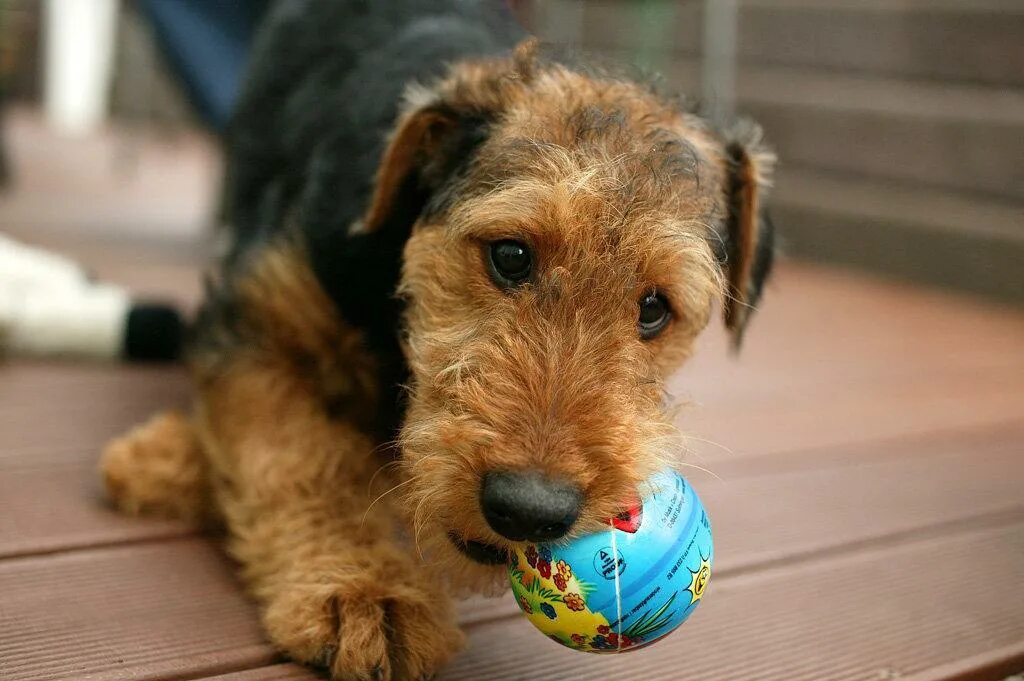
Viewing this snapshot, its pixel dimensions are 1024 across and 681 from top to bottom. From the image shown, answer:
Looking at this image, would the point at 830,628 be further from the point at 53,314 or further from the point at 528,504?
the point at 53,314

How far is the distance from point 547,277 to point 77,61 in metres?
14.0

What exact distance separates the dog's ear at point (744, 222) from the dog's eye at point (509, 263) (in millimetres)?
575

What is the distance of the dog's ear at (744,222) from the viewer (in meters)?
2.24

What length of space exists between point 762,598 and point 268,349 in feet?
3.83

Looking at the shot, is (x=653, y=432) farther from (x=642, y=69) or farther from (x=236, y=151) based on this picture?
(x=236, y=151)

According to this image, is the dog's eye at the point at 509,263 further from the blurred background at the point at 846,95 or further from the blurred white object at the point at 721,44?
the blurred white object at the point at 721,44

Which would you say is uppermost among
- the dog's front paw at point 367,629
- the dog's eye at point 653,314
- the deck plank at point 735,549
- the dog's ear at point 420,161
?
the dog's ear at point 420,161

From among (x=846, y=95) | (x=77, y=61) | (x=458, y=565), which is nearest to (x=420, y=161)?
(x=458, y=565)

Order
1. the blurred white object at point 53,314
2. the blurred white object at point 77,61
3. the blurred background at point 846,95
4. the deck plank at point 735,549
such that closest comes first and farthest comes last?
the deck plank at point 735,549
the blurred white object at point 53,314
the blurred background at point 846,95
the blurred white object at point 77,61

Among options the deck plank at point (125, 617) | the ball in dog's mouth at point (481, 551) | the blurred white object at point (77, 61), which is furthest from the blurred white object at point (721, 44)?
the blurred white object at point (77, 61)

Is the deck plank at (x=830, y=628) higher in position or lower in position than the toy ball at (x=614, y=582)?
lower

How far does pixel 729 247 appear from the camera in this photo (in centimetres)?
224

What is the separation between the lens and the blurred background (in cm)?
585

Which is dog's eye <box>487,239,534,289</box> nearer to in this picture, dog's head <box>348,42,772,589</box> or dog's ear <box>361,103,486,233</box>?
dog's head <box>348,42,772,589</box>
